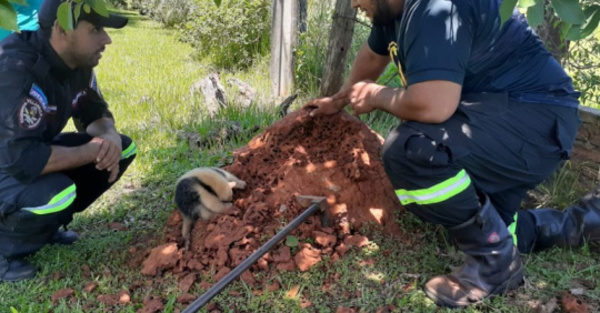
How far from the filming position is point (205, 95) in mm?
6691

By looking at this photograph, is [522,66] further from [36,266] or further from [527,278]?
[36,266]

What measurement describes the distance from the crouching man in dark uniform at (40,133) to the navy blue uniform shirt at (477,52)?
A: 6.38 ft

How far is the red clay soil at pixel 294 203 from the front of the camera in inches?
124

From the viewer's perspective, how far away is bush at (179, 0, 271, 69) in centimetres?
877

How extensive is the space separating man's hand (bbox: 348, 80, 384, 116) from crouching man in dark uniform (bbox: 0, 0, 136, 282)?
1628 mm

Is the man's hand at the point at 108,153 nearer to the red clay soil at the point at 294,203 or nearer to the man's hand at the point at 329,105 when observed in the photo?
the red clay soil at the point at 294,203

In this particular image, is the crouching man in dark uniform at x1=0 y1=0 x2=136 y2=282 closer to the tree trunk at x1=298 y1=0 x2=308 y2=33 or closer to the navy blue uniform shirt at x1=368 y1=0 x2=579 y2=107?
the navy blue uniform shirt at x1=368 y1=0 x2=579 y2=107

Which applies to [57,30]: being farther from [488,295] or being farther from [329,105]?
[488,295]

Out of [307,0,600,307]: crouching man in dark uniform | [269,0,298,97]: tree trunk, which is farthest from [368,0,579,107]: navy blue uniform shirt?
[269,0,298,97]: tree trunk

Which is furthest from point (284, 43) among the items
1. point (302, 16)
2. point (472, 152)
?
point (472, 152)

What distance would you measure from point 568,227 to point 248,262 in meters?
2.12

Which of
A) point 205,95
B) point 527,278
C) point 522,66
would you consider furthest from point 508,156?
point 205,95

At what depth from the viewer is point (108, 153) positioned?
11.3ft

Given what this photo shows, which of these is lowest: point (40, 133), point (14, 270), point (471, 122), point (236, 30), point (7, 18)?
point (236, 30)
